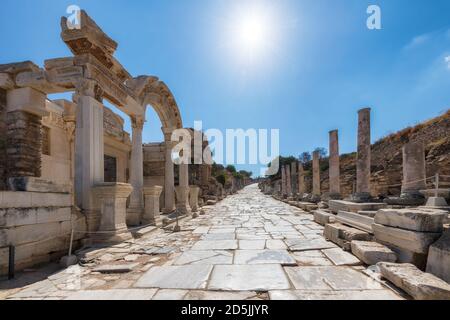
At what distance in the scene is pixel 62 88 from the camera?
6.46 m

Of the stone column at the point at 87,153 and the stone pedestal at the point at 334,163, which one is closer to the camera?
the stone column at the point at 87,153

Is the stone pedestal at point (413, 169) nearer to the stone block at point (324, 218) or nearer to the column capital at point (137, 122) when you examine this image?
the stone block at point (324, 218)

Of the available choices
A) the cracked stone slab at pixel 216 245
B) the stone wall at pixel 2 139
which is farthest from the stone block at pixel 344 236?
the stone wall at pixel 2 139

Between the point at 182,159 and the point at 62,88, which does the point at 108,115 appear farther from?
the point at 62,88

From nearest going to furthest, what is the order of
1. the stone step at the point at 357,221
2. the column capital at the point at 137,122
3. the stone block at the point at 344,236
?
the stone block at the point at 344,236
the stone step at the point at 357,221
the column capital at the point at 137,122

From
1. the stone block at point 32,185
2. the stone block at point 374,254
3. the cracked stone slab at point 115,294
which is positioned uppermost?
the stone block at point 32,185

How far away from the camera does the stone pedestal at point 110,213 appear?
5.51 metres

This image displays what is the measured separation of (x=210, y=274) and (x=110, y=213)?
128 inches

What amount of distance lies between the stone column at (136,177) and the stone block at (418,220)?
7077 mm

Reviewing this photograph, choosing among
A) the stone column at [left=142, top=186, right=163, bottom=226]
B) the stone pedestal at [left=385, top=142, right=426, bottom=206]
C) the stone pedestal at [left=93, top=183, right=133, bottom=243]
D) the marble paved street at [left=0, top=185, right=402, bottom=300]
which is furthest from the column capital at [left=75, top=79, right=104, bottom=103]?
the stone pedestal at [left=385, top=142, right=426, bottom=206]

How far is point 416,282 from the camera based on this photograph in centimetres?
265

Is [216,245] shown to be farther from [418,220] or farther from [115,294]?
[418,220]
